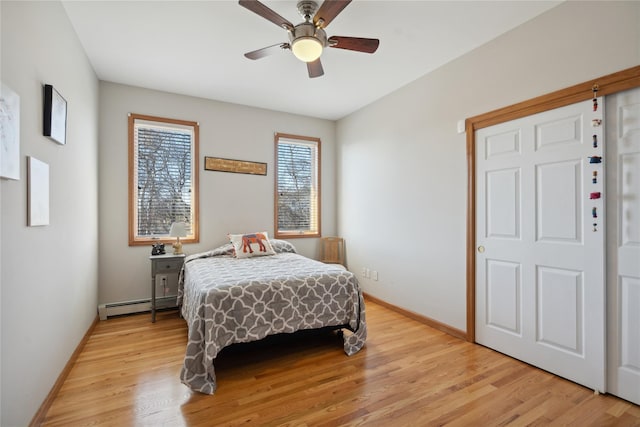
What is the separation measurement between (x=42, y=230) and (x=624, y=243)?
3.71 metres

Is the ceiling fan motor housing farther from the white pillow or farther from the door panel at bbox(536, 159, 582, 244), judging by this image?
the white pillow

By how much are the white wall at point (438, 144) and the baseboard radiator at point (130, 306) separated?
263 centimetres

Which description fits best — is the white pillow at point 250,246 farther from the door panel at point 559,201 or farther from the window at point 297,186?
the door panel at point 559,201

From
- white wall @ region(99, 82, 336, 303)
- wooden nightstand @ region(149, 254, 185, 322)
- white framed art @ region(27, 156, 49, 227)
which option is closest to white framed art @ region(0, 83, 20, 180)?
white framed art @ region(27, 156, 49, 227)

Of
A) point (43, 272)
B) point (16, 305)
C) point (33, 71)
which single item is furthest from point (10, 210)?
point (33, 71)

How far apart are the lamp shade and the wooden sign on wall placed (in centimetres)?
89

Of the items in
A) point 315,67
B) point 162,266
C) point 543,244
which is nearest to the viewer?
point 543,244

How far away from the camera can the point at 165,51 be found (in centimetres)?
292

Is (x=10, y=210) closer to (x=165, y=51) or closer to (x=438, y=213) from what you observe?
(x=165, y=51)

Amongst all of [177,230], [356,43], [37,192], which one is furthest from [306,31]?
[177,230]

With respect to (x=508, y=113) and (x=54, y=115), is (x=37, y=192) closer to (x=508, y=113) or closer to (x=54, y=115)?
(x=54, y=115)

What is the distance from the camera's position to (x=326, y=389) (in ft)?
7.02

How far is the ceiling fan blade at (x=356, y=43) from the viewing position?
2250 millimetres

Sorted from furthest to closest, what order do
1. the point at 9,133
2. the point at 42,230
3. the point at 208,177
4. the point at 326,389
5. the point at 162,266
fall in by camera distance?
the point at 208,177, the point at 162,266, the point at 326,389, the point at 42,230, the point at 9,133
